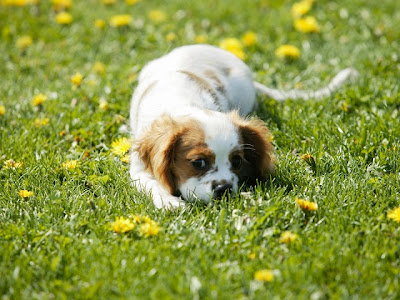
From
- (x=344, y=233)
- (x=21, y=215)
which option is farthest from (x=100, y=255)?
(x=344, y=233)

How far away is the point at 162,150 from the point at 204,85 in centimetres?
117

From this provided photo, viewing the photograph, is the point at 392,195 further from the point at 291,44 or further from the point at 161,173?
the point at 291,44

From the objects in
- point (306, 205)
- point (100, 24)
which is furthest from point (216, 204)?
point (100, 24)

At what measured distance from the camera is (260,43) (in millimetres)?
6719

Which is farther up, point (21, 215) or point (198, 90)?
point (198, 90)

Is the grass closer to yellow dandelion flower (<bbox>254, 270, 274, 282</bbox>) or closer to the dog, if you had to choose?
yellow dandelion flower (<bbox>254, 270, 274, 282</bbox>)

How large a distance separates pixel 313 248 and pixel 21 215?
1822 millimetres

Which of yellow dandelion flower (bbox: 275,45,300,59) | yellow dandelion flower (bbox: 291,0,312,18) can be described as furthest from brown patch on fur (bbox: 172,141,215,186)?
yellow dandelion flower (bbox: 291,0,312,18)

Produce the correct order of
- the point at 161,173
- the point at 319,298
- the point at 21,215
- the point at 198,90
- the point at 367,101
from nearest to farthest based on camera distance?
the point at 319,298
the point at 21,215
the point at 161,173
the point at 198,90
the point at 367,101

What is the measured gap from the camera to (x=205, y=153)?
11.7ft

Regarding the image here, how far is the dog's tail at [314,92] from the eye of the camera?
208 inches

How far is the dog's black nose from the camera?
3.52 metres

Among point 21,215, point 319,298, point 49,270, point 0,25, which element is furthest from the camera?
point 0,25

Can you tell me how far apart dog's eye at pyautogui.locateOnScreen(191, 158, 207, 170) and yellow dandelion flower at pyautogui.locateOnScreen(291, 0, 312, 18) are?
14.1 ft
